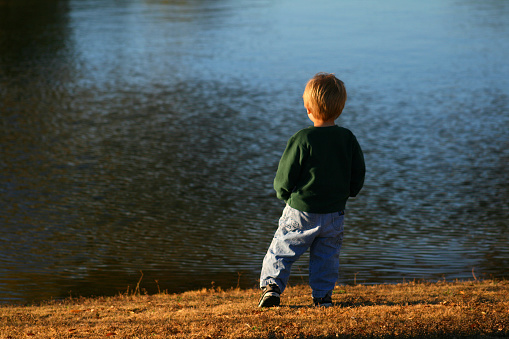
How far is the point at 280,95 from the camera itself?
17.8 m

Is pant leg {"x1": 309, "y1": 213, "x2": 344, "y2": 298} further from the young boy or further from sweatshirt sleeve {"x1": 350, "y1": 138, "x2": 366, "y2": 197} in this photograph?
sweatshirt sleeve {"x1": 350, "y1": 138, "x2": 366, "y2": 197}

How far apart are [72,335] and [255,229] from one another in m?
4.90

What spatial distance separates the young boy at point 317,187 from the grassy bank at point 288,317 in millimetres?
259

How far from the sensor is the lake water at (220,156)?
7.75 metres

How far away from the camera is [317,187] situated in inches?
174

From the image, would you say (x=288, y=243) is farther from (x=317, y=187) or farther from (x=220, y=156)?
(x=220, y=156)

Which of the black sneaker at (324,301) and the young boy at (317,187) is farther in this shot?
the black sneaker at (324,301)

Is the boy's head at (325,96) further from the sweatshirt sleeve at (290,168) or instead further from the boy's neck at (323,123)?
the sweatshirt sleeve at (290,168)

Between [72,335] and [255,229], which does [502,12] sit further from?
[72,335]

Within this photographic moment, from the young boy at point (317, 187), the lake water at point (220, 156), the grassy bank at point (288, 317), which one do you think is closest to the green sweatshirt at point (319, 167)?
the young boy at point (317, 187)

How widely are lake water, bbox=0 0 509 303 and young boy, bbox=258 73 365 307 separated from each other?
8.16 feet

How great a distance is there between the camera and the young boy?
14.3 ft

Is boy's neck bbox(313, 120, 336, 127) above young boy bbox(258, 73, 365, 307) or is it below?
above

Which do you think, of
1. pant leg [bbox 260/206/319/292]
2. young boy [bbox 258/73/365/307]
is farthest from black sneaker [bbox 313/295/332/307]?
pant leg [bbox 260/206/319/292]
